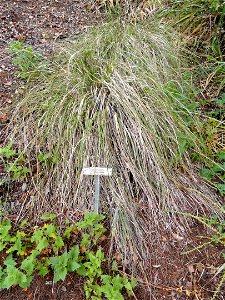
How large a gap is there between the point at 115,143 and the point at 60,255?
30.4 inches

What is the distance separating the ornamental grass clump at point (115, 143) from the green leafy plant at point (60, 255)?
0.46 ft

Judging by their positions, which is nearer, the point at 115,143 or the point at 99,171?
the point at 99,171

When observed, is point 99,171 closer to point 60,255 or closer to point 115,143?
point 115,143

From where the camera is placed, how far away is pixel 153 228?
1921 mm

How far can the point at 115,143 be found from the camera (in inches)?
80.0

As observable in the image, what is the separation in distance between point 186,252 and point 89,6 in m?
3.44

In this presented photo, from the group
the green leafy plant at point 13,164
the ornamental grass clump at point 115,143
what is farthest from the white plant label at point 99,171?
the green leafy plant at point 13,164

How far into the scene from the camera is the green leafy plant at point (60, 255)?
5.18 feet

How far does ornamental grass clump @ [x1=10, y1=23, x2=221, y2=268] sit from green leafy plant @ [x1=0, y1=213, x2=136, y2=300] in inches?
5.5

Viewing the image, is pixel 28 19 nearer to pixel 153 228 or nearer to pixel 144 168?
pixel 144 168

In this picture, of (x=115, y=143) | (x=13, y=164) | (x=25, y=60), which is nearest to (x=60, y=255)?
(x=13, y=164)

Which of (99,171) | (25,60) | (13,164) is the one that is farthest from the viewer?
(25,60)

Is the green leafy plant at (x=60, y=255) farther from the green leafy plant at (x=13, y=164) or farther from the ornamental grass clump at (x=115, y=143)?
the green leafy plant at (x=13, y=164)

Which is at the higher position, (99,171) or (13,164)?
(99,171)
